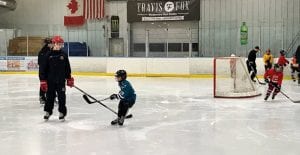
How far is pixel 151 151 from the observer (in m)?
5.54

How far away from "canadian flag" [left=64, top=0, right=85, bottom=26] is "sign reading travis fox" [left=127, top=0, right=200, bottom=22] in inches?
106

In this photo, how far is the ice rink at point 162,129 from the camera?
5695 mm

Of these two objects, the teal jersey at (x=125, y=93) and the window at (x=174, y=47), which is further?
the window at (x=174, y=47)

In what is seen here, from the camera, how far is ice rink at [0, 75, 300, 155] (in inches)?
224

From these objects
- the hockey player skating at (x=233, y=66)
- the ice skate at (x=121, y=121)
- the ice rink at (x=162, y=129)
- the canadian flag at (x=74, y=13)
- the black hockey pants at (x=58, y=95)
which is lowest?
the ice rink at (x=162, y=129)

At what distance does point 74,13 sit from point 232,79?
15.0m

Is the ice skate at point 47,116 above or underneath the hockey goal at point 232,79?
underneath

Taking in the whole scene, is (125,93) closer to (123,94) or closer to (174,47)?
(123,94)

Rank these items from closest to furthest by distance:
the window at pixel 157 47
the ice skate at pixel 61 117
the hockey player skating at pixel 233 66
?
the ice skate at pixel 61 117 < the hockey player skating at pixel 233 66 < the window at pixel 157 47

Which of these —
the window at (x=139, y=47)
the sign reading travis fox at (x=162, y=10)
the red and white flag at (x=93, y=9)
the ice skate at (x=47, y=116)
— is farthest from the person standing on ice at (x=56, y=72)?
the red and white flag at (x=93, y=9)

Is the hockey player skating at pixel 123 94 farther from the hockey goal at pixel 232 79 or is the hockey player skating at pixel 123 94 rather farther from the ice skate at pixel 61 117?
the hockey goal at pixel 232 79

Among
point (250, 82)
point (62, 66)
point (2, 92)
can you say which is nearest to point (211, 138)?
point (62, 66)

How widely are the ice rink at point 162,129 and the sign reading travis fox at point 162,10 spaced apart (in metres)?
12.6

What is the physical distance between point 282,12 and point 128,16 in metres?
7.59
